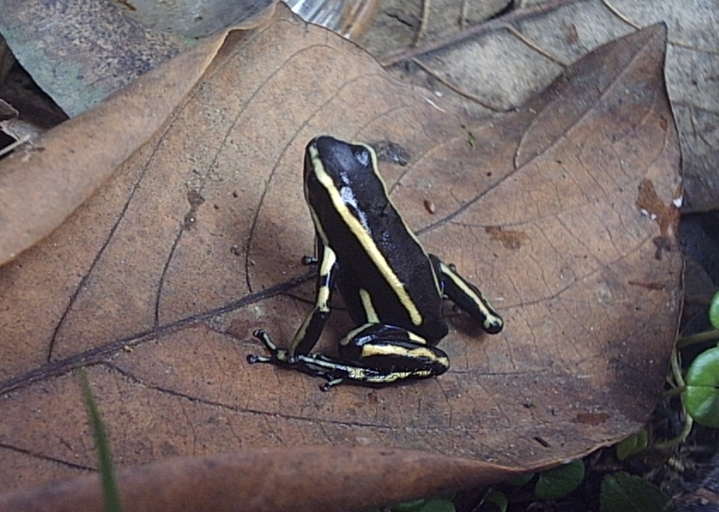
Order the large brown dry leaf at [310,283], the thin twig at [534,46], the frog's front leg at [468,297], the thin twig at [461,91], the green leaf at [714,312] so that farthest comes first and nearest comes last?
the thin twig at [534,46] < the thin twig at [461,91] < the green leaf at [714,312] < the frog's front leg at [468,297] < the large brown dry leaf at [310,283]

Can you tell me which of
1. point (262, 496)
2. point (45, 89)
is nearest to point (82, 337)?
point (262, 496)

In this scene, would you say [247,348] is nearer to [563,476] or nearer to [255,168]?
[255,168]

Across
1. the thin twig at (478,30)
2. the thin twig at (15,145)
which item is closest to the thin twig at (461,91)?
the thin twig at (478,30)

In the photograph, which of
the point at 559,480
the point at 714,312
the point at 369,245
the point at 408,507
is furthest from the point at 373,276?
the point at 714,312

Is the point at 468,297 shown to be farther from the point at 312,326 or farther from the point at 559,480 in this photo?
the point at 559,480

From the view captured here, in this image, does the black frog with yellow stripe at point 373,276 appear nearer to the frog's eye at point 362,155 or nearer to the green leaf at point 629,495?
the frog's eye at point 362,155

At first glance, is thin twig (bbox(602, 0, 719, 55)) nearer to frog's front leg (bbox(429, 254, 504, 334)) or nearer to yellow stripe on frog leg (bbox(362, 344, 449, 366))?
frog's front leg (bbox(429, 254, 504, 334))

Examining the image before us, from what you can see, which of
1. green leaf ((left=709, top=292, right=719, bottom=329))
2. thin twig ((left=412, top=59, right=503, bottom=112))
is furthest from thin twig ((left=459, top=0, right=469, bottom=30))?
green leaf ((left=709, top=292, right=719, bottom=329))
